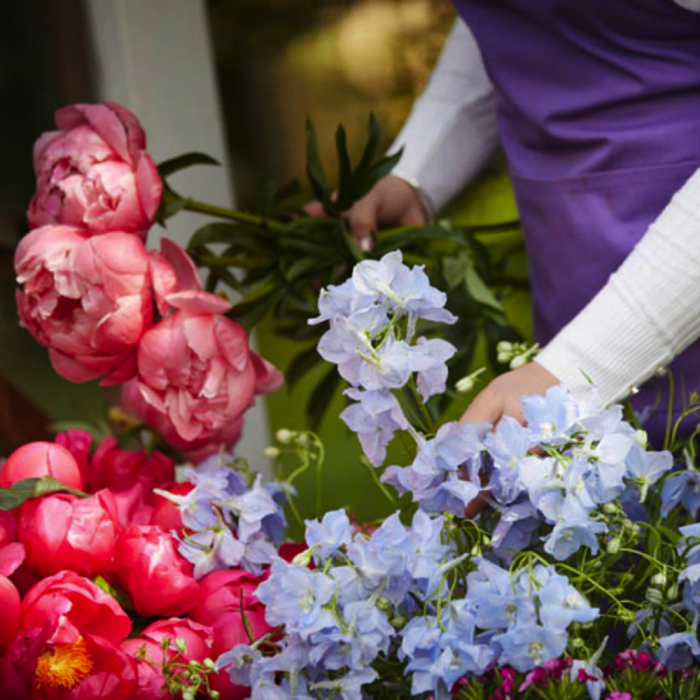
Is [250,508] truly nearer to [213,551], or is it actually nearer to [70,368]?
[213,551]

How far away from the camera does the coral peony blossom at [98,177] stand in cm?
87

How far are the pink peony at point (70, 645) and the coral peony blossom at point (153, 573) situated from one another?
3cm

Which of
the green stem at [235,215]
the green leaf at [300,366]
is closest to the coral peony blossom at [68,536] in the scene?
the green stem at [235,215]

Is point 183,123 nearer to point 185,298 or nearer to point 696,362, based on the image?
point 185,298

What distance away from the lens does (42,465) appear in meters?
0.78

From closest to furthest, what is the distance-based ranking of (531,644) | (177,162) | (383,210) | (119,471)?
(531,644) → (119,471) → (177,162) → (383,210)

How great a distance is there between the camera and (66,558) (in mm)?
715

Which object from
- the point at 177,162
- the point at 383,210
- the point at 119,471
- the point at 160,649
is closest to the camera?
the point at 160,649

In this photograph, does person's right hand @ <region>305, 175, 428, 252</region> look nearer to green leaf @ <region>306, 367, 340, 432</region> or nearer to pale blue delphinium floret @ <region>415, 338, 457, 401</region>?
green leaf @ <region>306, 367, 340, 432</region>

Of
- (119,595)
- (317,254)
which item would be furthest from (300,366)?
(119,595)

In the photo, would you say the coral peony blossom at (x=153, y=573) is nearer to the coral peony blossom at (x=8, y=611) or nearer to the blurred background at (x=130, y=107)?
the coral peony blossom at (x=8, y=611)

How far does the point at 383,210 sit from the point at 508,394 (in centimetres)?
43

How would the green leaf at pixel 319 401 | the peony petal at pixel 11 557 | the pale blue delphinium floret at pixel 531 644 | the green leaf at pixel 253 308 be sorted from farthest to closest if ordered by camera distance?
the green leaf at pixel 319 401 < the green leaf at pixel 253 308 < the peony petal at pixel 11 557 < the pale blue delphinium floret at pixel 531 644

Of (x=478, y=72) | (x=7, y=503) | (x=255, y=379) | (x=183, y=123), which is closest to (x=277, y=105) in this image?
Result: (x=183, y=123)
